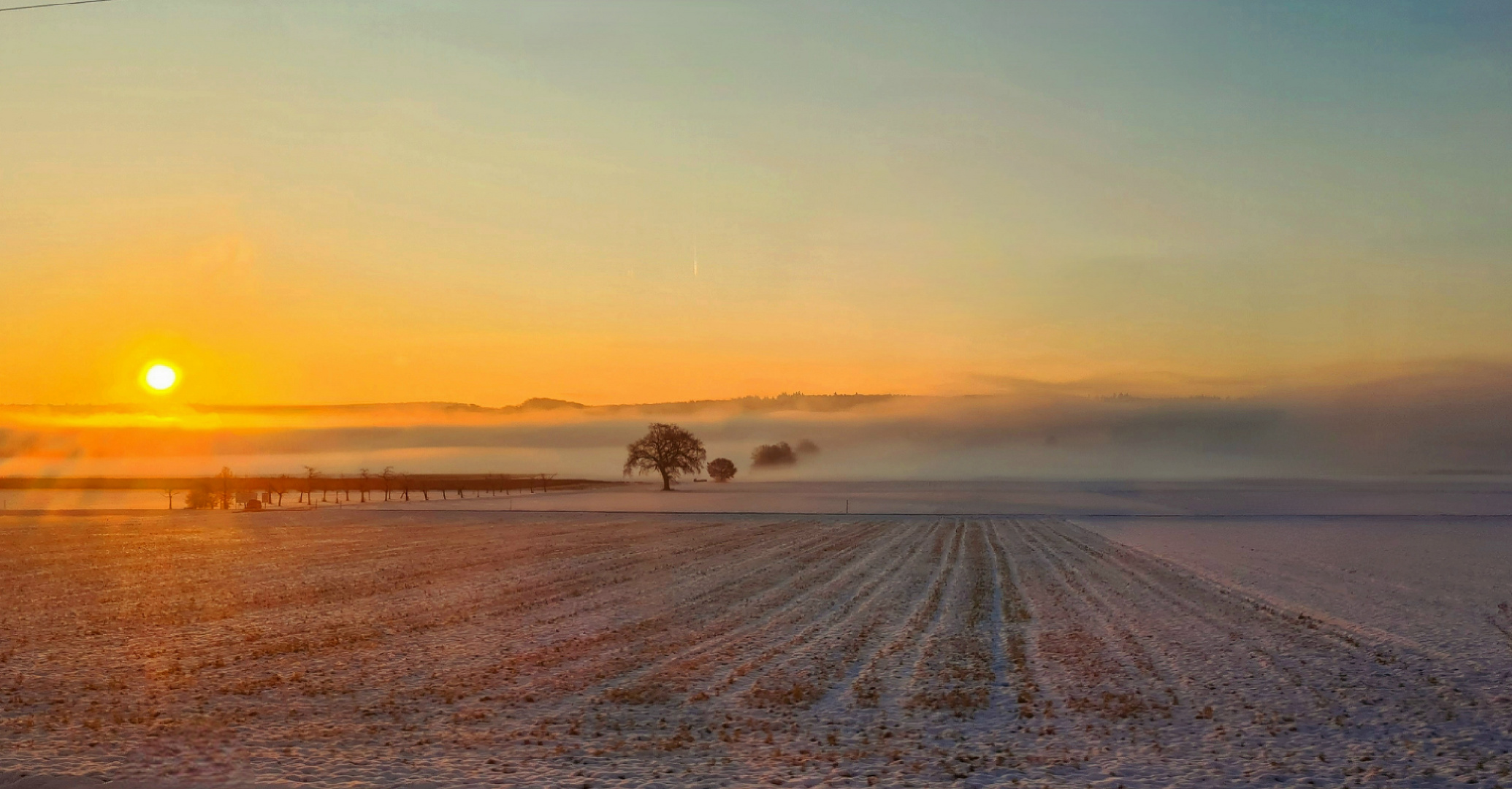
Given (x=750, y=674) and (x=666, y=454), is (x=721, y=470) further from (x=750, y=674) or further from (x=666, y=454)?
(x=750, y=674)

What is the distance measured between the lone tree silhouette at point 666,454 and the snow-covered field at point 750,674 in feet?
356

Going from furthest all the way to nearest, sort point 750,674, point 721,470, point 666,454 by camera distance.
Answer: point 721,470 → point 666,454 → point 750,674

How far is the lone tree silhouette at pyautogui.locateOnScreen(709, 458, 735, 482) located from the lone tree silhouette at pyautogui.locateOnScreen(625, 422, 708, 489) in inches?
1854

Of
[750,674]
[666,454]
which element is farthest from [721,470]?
[750,674]

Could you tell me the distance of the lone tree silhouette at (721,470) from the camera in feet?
644

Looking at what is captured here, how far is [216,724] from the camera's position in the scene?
1413 cm

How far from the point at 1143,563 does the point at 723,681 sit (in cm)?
2631

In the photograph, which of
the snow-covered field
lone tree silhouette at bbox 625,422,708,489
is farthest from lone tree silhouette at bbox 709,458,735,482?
the snow-covered field

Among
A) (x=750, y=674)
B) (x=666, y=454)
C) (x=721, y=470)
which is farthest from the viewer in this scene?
(x=721, y=470)

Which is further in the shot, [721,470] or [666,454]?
[721,470]

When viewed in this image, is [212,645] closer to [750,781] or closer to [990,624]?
[750,781]

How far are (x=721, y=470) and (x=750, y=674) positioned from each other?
179m

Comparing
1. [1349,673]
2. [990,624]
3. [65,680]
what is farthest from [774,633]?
[65,680]

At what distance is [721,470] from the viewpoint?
196 metres
